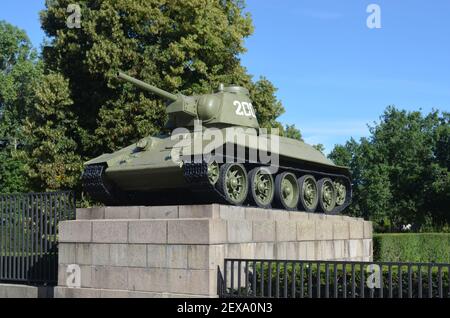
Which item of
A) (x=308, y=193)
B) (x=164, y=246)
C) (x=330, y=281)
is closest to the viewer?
(x=330, y=281)

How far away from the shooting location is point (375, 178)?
5047 cm

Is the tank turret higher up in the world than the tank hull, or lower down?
higher up

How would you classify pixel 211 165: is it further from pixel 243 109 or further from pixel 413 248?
pixel 413 248

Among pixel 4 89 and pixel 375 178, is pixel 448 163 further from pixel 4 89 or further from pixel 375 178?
pixel 4 89

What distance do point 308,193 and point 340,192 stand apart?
219 centimetres

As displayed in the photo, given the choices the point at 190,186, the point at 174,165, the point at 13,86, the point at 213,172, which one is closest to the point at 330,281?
the point at 213,172

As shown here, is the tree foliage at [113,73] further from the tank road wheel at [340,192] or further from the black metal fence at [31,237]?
the black metal fence at [31,237]

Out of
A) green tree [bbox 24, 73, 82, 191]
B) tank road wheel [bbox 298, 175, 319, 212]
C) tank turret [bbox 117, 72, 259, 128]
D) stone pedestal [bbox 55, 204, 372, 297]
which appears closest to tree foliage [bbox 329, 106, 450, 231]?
green tree [bbox 24, 73, 82, 191]

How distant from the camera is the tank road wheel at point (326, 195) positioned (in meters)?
17.9

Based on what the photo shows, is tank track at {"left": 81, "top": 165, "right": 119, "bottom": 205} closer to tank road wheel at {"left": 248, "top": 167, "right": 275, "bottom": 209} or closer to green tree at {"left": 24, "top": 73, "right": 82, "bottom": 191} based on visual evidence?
tank road wheel at {"left": 248, "top": 167, "right": 275, "bottom": 209}

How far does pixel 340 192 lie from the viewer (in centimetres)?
1920

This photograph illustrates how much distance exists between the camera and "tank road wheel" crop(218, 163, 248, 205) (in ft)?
45.3

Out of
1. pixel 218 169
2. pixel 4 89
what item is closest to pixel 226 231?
pixel 218 169
